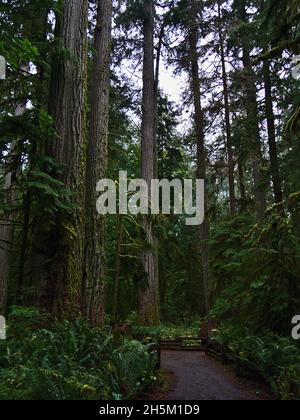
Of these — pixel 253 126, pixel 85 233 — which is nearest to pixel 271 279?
pixel 85 233

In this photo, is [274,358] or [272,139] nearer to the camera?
[274,358]

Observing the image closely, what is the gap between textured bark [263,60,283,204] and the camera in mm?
12922

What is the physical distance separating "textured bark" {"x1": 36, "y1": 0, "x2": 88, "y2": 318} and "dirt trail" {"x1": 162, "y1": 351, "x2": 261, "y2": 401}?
8.46 ft

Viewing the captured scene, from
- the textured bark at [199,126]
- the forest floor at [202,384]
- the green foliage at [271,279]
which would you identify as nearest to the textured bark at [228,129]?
the textured bark at [199,126]

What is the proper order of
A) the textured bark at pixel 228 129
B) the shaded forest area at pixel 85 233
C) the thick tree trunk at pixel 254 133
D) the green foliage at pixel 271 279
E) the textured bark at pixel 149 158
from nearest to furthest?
1. the shaded forest area at pixel 85 233
2. the green foliage at pixel 271 279
3. the thick tree trunk at pixel 254 133
4. the textured bark at pixel 149 158
5. the textured bark at pixel 228 129

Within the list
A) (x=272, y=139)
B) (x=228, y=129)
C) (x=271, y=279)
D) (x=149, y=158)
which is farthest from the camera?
(x=228, y=129)

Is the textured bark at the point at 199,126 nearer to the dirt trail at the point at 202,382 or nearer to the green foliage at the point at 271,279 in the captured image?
the dirt trail at the point at 202,382

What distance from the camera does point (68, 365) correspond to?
5.30m

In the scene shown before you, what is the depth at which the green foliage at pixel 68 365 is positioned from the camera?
4.63m

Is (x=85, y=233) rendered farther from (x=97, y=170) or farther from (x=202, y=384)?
(x=202, y=384)

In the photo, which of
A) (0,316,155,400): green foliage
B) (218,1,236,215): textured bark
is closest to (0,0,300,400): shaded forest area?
(0,316,155,400): green foliage

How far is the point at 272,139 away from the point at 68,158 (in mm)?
8420

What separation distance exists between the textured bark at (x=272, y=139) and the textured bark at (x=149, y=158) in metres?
4.76

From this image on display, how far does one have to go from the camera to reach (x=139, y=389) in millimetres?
6488
